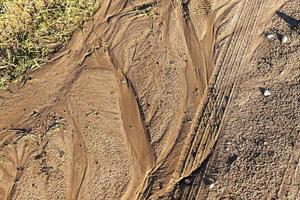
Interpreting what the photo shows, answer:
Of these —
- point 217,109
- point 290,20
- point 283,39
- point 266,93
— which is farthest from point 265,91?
point 290,20

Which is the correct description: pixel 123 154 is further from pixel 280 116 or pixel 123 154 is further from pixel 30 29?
pixel 30 29

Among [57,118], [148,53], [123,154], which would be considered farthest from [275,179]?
[57,118]

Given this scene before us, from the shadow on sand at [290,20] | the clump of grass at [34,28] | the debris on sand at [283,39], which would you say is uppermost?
the clump of grass at [34,28]

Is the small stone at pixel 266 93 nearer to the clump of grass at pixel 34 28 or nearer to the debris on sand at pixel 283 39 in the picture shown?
the debris on sand at pixel 283 39

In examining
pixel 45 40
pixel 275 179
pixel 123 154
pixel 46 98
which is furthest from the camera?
pixel 45 40

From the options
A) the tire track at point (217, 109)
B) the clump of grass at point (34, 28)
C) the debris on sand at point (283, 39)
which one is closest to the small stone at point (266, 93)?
the tire track at point (217, 109)

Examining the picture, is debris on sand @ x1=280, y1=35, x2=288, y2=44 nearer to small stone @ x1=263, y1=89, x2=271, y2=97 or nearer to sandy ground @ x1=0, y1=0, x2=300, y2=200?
sandy ground @ x1=0, y1=0, x2=300, y2=200

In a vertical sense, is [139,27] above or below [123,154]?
above

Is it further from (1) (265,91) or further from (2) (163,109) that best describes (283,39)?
(2) (163,109)
